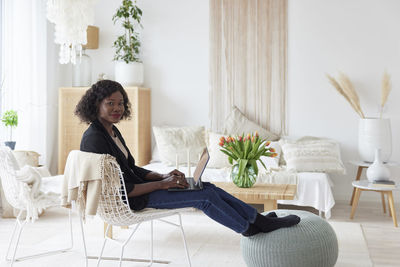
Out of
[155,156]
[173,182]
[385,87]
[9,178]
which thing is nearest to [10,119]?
[9,178]

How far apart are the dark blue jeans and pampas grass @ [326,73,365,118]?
2609 millimetres

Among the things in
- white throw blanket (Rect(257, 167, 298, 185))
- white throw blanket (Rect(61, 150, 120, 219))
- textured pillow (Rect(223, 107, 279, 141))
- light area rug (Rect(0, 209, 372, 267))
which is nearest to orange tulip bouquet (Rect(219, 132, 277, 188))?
light area rug (Rect(0, 209, 372, 267))

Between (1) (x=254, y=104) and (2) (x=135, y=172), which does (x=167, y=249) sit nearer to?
(2) (x=135, y=172)

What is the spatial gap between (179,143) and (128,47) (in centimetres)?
123

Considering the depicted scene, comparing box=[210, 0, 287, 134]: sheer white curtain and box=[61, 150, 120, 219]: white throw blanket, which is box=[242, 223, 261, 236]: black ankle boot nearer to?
box=[61, 150, 120, 219]: white throw blanket

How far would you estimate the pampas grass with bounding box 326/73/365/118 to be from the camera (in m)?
5.00

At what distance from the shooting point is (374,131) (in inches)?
190

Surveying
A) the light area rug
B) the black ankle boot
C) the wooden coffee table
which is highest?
the wooden coffee table

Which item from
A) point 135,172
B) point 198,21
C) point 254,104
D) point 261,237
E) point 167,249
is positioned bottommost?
point 167,249

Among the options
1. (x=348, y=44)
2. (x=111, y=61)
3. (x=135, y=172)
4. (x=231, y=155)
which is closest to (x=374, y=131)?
(x=348, y=44)

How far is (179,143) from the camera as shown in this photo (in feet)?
Answer: 17.1

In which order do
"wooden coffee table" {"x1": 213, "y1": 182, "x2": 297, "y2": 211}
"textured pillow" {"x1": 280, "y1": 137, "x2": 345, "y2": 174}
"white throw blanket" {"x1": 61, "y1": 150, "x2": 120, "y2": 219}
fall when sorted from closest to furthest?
"white throw blanket" {"x1": 61, "y1": 150, "x2": 120, "y2": 219}, "wooden coffee table" {"x1": 213, "y1": 182, "x2": 297, "y2": 211}, "textured pillow" {"x1": 280, "y1": 137, "x2": 345, "y2": 174}

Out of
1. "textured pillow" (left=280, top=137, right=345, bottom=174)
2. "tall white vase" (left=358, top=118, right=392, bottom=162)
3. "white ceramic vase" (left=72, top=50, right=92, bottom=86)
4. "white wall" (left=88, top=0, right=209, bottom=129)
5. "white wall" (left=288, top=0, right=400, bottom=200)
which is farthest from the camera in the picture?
"white ceramic vase" (left=72, top=50, right=92, bottom=86)

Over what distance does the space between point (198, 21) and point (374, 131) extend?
A: 221 centimetres
